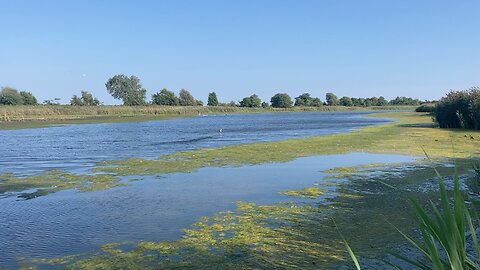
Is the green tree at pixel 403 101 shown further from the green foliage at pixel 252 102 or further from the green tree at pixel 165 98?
the green tree at pixel 165 98

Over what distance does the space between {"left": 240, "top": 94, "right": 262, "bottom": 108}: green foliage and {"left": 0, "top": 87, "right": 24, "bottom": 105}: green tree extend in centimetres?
6904

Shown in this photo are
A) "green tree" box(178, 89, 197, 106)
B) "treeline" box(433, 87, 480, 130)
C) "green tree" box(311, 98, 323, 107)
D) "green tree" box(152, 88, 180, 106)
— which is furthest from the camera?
"green tree" box(311, 98, 323, 107)

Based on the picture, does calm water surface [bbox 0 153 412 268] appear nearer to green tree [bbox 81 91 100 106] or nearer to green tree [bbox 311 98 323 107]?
green tree [bbox 81 91 100 106]

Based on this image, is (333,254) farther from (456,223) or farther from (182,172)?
(182,172)

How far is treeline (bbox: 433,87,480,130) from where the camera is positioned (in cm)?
3152

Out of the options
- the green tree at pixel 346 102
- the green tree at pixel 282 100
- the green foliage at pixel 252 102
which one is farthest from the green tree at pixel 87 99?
the green tree at pixel 346 102

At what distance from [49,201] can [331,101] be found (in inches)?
6438

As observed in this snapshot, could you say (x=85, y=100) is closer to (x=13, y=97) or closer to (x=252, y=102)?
(x=13, y=97)

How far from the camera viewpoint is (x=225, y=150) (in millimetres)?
22156

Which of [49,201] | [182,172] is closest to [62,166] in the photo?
[182,172]

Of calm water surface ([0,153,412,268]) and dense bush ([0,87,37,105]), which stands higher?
dense bush ([0,87,37,105])

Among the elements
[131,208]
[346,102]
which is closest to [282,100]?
[346,102]

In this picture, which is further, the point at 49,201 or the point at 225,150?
the point at 225,150

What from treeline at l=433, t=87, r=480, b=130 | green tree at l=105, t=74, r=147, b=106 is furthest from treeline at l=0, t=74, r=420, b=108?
treeline at l=433, t=87, r=480, b=130
